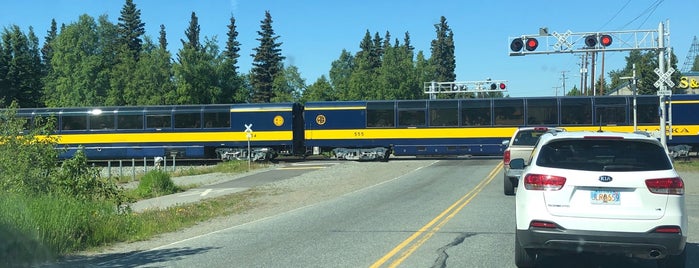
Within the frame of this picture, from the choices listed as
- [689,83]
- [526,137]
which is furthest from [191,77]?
[689,83]

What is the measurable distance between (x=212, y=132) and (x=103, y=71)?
115ft

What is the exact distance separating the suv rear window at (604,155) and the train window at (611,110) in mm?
28866

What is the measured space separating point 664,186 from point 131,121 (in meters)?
35.2

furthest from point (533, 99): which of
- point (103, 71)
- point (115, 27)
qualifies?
point (115, 27)

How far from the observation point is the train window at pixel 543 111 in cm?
3412

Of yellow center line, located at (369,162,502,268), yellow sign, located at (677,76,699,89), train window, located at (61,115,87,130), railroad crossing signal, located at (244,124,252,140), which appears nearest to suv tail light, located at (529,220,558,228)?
yellow center line, located at (369,162,502,268)

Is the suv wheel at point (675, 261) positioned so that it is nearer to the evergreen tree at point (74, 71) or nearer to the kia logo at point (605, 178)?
the kia logo at point (605, 178)

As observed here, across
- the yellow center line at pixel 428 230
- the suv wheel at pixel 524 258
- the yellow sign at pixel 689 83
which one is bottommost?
the yellow center line at pixel 428 230

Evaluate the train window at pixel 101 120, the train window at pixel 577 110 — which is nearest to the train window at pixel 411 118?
the train window at pixel 577 110

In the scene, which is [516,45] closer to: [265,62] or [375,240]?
[375,240]

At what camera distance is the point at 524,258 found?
720 centimetres

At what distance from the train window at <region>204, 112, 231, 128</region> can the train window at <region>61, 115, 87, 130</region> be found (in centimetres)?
810

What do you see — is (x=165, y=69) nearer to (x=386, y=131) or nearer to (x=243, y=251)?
(x=386, y=131)

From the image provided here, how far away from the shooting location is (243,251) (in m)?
8.99
